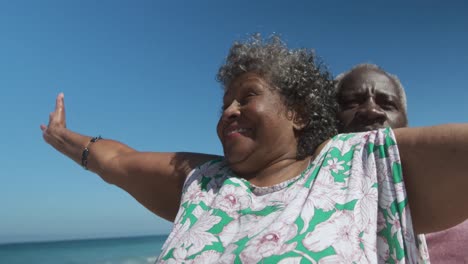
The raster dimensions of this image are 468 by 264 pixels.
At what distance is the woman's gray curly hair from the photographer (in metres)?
2.21

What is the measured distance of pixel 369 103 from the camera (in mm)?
2459

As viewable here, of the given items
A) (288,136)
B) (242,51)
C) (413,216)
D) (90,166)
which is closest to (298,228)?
(413,216)

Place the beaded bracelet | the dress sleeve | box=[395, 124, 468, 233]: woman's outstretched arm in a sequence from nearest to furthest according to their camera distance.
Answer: box=[395, 124, 468, 233]: woman's outstretched arm
the dress sleeve
the beaded bracelet

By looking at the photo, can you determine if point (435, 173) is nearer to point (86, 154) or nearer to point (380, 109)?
point (380, 109)

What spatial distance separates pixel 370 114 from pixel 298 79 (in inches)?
19.2

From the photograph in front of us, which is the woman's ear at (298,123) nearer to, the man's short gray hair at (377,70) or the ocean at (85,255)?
the man's short gray hair at (377,70)

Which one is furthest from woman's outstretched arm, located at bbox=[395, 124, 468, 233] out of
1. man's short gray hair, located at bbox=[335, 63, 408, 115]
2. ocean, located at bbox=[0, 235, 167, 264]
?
ocean, located at bbox=[0, 235, 167, 264]

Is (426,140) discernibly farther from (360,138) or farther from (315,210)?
(315,210)

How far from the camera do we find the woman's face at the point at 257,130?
212 cm

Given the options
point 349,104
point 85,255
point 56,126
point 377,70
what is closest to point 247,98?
point 349,104

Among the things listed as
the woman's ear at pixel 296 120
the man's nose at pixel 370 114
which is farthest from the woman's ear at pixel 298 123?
the man's nose at pixel 370 114

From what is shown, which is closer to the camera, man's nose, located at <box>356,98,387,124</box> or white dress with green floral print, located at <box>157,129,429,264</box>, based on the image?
white dress with green floral print, located at <box>157,129,429,264</box>

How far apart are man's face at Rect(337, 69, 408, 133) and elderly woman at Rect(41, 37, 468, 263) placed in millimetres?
153

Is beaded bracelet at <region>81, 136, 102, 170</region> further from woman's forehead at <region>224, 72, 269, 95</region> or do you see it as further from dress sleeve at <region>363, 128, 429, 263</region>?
dress sleeve at <region>363, 128, 429, 263</region>
